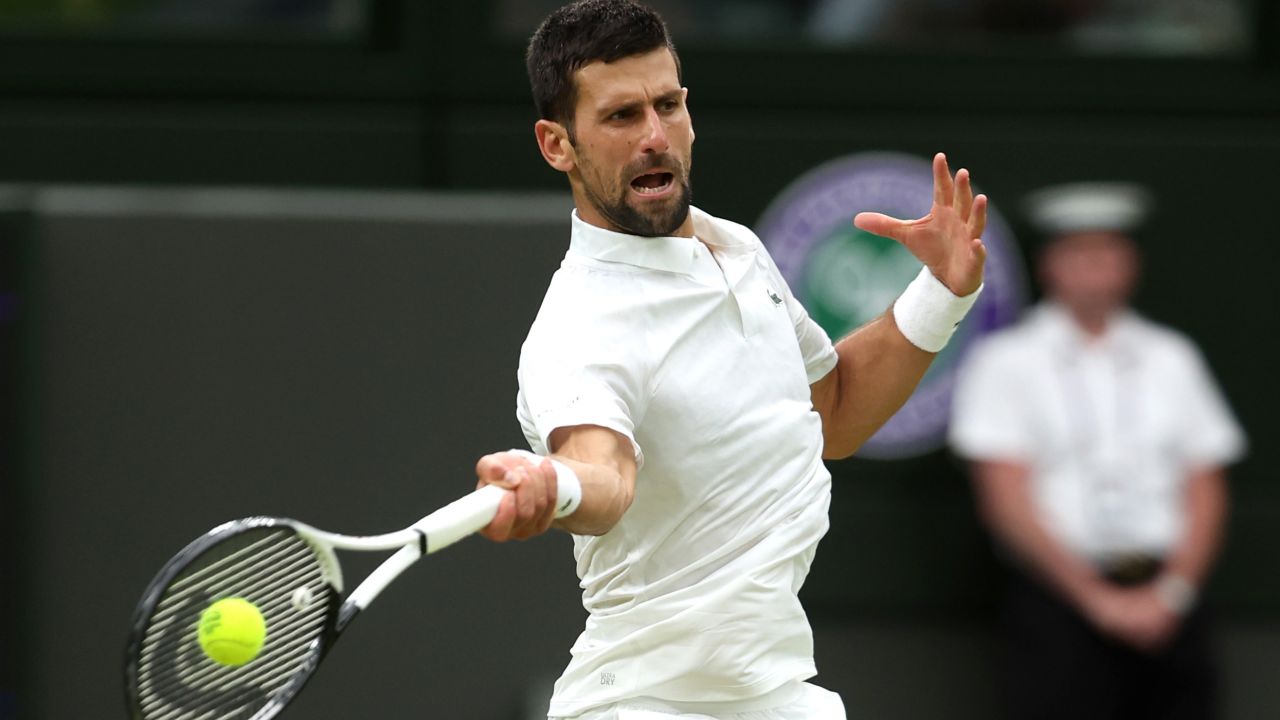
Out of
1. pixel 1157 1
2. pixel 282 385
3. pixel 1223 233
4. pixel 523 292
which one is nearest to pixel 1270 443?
pixel 1223 233

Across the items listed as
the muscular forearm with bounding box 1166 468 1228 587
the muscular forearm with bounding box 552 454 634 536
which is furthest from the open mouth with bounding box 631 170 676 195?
the muscular forearm with bounding box 1166 468 1228 587

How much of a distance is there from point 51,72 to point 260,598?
12.0 ft

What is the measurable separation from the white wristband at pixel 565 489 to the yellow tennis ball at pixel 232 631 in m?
0.42

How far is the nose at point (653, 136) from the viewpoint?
3.02 metres

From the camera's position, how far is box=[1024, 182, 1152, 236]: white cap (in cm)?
580

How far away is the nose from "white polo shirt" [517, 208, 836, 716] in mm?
145

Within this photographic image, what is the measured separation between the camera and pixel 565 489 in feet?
8.96

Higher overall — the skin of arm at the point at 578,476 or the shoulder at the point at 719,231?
the shoulder at the point at 719,231

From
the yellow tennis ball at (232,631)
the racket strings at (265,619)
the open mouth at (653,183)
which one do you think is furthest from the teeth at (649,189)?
the yellow tennis ball at (232,631)

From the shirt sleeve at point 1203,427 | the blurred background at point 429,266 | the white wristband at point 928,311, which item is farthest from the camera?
the shirt sleeve at point 1203,427

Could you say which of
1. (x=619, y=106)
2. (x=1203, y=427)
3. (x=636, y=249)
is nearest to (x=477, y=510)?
(x=636, y=249)

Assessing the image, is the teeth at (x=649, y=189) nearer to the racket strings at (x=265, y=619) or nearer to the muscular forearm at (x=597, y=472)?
the muscular forearm at (x=597, y=472)

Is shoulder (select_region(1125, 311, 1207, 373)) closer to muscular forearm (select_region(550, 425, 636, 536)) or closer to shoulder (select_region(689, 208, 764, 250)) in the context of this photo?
shoulder (select_region(689, 208, 764, 250))

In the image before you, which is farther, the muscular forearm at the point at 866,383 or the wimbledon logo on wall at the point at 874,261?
the wimbledon logo on wall at the point at 874,261
